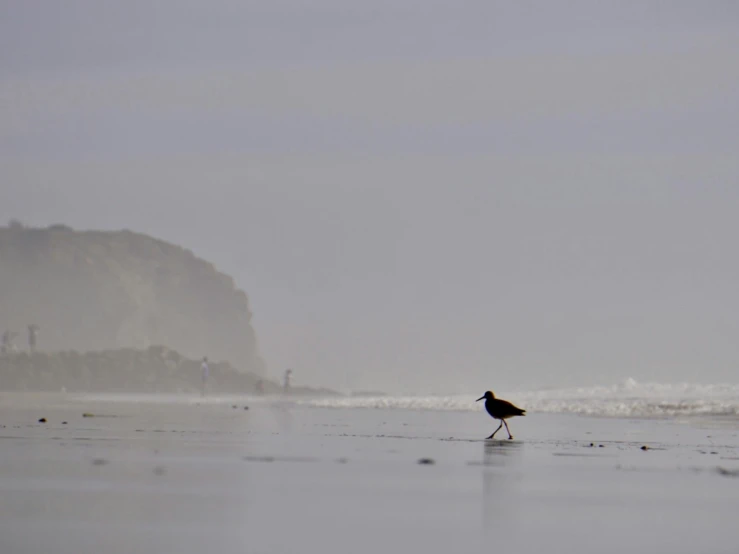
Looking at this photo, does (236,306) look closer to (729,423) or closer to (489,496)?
(729,423)

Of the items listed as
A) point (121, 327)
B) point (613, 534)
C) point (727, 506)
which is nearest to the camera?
point (613, 534)

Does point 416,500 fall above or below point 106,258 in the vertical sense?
below

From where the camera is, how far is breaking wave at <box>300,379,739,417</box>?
3028 cm

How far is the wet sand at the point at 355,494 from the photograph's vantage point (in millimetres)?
7324

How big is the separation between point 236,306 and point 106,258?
57.7 ft

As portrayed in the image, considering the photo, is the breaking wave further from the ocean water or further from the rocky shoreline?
the rocky shoreline

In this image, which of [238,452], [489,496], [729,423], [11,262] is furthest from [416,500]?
[11,262]

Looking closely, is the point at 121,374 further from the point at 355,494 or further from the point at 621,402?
the point at 355,494

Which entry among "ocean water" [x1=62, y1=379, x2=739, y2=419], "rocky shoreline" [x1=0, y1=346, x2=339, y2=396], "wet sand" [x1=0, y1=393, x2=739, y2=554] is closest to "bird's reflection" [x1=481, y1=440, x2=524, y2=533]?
"wet sand" [x1=0, y1=393, x2=739, y2=554]

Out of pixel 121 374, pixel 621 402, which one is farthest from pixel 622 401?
pixel 121 374

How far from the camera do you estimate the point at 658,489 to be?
10594 mm

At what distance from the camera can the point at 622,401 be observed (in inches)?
1357

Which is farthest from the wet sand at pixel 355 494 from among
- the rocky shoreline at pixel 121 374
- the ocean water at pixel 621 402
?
the rocky shoreline at pixel 121 374

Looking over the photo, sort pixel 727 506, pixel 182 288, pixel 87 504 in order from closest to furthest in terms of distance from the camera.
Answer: pixel 87 504 < pixel 727 506 < pixel 182 288
